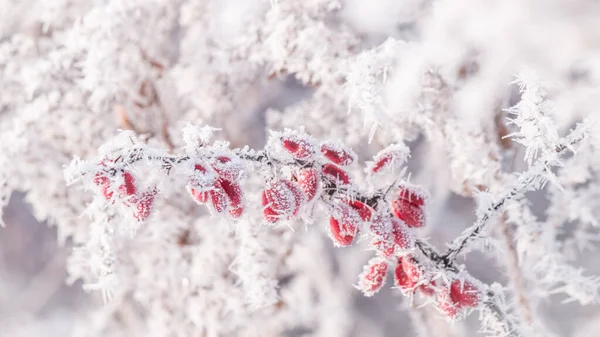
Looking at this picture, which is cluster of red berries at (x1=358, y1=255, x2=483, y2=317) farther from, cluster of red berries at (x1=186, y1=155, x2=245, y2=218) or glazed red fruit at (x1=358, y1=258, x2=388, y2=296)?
cluster of red berries at (x1=186, y1=155, x2=245, y2=218)

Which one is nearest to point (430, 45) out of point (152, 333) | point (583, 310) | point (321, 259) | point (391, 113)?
point (391, 113)

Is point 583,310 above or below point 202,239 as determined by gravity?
above

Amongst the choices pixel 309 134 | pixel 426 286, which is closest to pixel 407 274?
pixel 426 286

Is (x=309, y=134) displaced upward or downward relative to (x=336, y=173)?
upward

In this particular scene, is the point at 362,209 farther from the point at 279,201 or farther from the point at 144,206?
the point at 144,206

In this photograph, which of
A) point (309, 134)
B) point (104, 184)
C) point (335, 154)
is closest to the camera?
point (104, 184)

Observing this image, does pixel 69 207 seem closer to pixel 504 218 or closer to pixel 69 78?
A: pixel 69 78

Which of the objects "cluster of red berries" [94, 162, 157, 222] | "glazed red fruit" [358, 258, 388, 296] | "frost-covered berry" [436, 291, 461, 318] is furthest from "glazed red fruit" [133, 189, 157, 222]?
"frost-covered berry" [436, 291, 461, 318]
